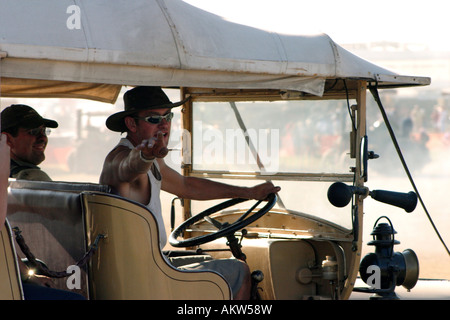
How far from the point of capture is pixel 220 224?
4.63 m

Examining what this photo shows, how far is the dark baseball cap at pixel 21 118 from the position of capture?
181 inches

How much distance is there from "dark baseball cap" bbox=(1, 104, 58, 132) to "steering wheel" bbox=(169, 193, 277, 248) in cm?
112

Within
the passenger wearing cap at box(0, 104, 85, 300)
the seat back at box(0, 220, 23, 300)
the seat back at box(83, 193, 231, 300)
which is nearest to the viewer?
the seat back at box(0, 220, 23, 300)

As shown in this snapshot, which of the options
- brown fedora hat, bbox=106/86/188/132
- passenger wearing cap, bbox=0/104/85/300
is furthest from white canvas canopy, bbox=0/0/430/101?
passenger wearing cap, bbox=0/104/85/300

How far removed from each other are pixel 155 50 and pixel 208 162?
1910 millimetres

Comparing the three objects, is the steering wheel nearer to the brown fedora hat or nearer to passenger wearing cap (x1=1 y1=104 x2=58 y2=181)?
the brown fedora hat

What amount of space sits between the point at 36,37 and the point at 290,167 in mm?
2300

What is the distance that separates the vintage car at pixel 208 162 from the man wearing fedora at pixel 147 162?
127mm

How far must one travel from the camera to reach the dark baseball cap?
15.1ft

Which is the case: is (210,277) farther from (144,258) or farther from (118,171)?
(118,171)

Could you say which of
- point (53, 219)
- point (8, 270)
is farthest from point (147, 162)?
point (8, 270)

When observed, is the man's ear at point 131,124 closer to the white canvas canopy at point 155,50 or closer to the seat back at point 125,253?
the white canvas canopy at point 155,50
